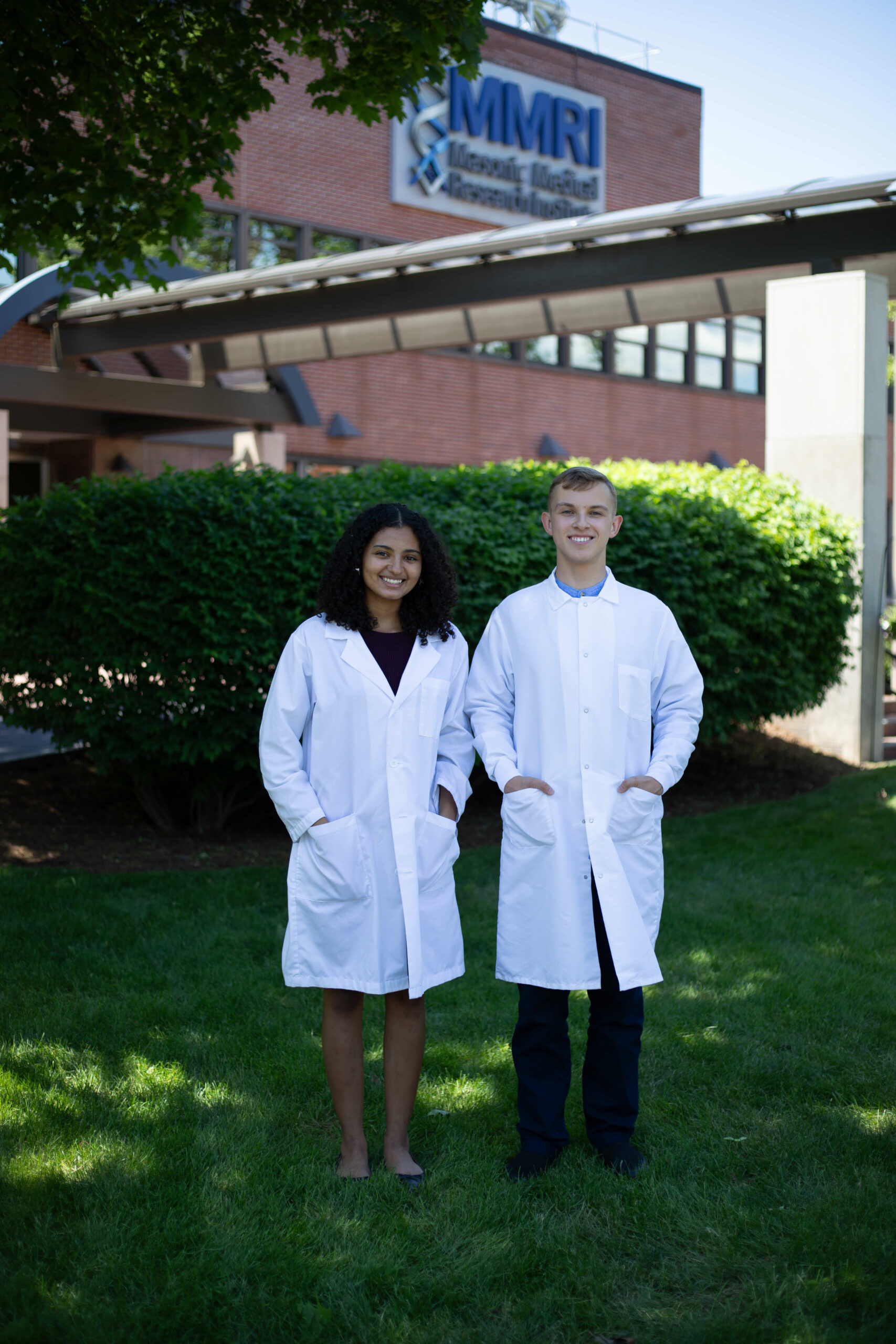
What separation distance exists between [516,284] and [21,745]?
641 centimetres

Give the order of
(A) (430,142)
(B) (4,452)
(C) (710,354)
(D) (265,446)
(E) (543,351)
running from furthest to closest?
1. (C) (710,354)
2. (E) (543,351)
3. (A) (430,142)
4. (D) (265,446)
5. (B) (4,452)

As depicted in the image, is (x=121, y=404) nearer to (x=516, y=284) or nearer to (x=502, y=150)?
(x=516, y=284)

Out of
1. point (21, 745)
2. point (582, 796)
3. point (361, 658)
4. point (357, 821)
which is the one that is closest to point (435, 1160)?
point (357, 821)

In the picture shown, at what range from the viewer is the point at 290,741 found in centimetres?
331

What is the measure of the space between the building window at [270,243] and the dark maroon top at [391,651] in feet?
53.7

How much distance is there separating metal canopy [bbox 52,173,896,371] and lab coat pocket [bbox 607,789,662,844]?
296 inches

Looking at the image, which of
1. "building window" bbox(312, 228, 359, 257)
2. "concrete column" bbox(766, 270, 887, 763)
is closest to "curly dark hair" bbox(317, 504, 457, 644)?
"concrete column" bbox(766, 270, 887, 763)

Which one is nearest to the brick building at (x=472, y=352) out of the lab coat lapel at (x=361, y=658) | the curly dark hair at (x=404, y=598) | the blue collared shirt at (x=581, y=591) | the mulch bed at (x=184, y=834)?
the mulch bed at (x=184, y=834)

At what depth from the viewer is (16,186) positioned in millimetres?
5969

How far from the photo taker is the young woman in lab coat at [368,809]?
327 cm

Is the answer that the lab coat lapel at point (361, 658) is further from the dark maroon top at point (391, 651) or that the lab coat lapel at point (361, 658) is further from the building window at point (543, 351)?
the building window at point (543, 351)

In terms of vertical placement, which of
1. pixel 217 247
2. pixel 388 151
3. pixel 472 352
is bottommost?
pixel 472 352

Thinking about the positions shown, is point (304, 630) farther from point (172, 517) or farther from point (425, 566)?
point (172, 517)

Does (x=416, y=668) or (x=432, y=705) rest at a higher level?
(x=416, y=668)
